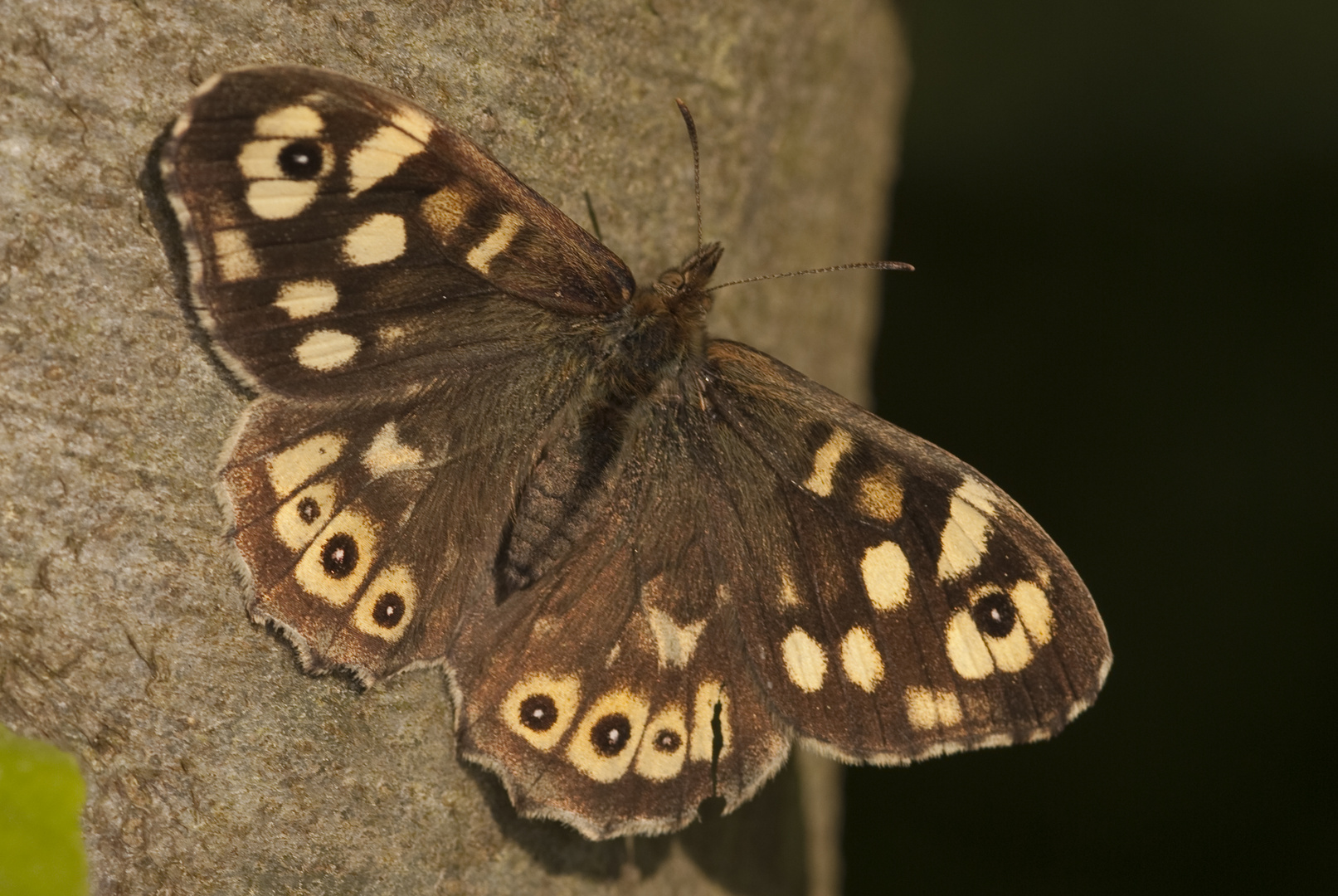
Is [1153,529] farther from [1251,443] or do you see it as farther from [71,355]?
[71,355]

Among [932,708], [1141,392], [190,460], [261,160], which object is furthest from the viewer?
[1141,392]

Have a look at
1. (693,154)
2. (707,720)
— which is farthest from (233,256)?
(707,720)

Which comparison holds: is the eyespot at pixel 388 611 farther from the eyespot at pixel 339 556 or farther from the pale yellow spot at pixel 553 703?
the pale yellow spot at pixel 553 703

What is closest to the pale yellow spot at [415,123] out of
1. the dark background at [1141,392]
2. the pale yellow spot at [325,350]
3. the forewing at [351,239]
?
the forewing at [351,239]

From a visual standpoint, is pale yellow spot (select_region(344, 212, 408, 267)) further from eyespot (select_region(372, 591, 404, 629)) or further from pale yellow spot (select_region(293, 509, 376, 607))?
eyespot (select_region(372, 591, 404, 629))

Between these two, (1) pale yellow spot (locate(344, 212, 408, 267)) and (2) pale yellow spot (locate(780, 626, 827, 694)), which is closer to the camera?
(1) pale yellow spot (locate(344, 212, 408, 267))

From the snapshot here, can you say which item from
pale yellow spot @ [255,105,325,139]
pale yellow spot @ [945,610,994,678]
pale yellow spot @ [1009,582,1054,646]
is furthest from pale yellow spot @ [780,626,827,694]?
pale yellow spot @ [255,105,325,139]

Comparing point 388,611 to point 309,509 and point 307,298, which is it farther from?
point 307,298
